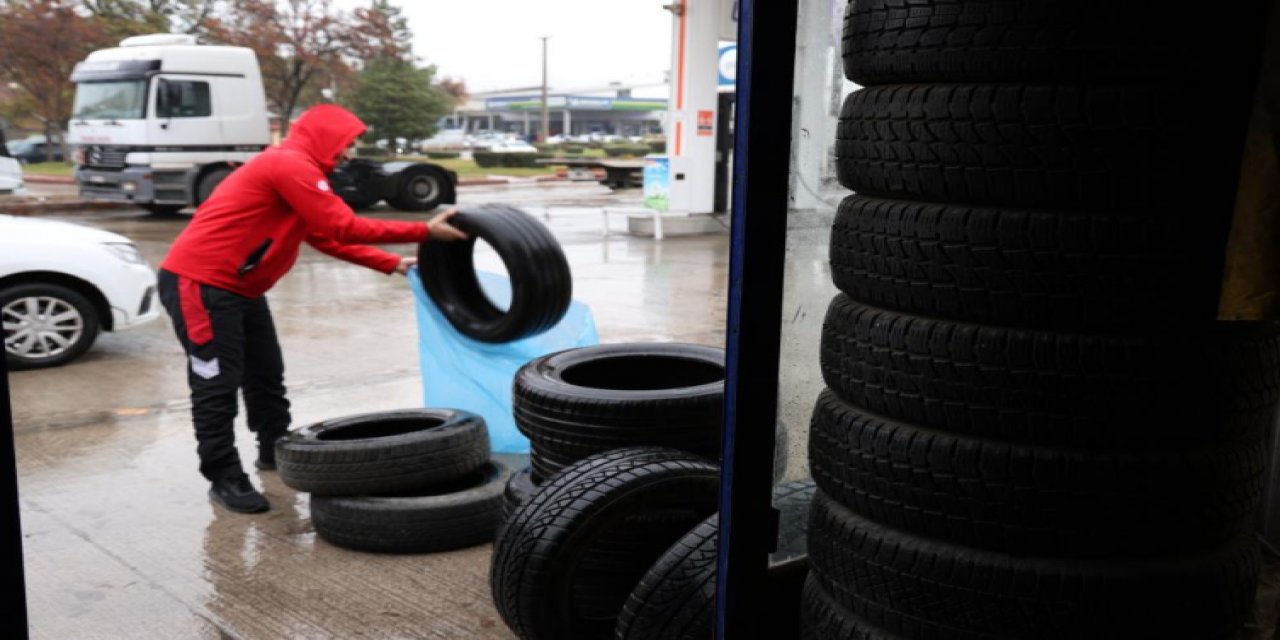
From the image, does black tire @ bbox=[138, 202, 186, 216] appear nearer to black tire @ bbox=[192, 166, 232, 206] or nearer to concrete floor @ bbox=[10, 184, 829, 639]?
black tire @ bbox=[192, 166, 232, 206]

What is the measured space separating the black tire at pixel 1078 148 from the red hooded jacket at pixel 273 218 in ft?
10.5

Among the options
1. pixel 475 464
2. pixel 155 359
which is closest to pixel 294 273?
pixel 155 359

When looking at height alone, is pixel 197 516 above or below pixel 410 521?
below

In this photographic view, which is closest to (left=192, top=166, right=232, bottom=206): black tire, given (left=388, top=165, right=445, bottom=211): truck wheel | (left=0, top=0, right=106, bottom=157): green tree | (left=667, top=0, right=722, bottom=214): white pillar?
(left=388, top=165, right=445, bottom=211): truck wheel

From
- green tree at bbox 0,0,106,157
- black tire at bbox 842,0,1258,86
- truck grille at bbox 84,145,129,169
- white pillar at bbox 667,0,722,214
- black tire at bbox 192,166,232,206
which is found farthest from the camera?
green tree at bbox 0,0,106,157

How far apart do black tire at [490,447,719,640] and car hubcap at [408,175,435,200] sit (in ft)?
64.2

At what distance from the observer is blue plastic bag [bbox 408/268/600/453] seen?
18.5 ft

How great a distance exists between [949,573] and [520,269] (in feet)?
11.3

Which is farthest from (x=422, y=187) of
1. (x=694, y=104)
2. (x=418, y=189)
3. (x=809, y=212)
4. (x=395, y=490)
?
(x=809, y=212)

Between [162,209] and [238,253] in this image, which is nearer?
[238,253]

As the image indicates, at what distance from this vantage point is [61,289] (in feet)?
26.5

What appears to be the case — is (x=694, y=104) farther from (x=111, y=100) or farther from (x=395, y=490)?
(x=395, y=490)

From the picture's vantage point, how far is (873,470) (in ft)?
7.44

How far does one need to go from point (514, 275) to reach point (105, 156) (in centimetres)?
1753
